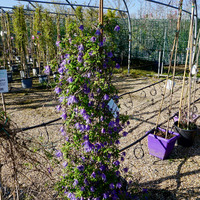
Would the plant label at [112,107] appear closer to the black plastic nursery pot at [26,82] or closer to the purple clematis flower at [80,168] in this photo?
the purple clematis flower at [80,168]

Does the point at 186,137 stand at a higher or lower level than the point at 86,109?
lower

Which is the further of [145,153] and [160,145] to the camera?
[145,153]

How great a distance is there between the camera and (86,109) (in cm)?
154

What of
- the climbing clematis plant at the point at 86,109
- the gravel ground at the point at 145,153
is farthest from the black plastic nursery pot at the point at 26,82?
the climbing clematis plant at the point at 86,109

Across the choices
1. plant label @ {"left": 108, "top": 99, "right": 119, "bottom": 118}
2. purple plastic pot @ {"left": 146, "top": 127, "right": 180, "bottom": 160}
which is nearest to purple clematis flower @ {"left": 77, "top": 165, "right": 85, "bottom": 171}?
plant label @ {"left": 108, "top": 99, "right": 119, "bottom": 118}

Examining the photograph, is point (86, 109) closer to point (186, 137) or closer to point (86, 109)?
point (86, 109)

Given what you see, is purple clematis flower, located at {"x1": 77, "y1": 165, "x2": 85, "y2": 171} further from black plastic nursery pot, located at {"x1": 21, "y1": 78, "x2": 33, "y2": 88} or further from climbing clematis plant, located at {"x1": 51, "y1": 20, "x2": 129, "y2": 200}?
black plastic nursery pot, located at {"x1": 21, "y1": 78, "x2": 33, "y2": 88}

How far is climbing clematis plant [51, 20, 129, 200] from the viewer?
1531mm

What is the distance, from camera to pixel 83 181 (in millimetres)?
1642

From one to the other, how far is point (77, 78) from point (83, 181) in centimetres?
88

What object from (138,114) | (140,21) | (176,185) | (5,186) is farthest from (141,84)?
(5,186)

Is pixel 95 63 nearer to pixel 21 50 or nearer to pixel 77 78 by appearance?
pixel 77 78

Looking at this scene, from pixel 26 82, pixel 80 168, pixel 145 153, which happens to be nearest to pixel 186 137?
pixel 145 153

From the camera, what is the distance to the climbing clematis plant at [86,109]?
1531 millimetres
